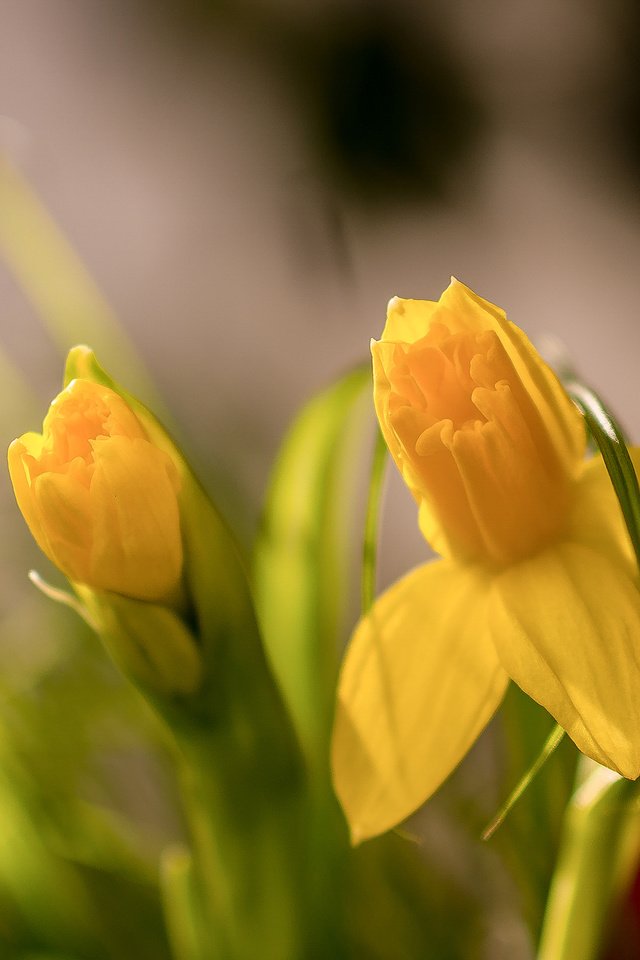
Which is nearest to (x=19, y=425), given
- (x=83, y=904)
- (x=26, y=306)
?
(x=83, y=904)

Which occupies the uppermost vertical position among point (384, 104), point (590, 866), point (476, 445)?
point (384, 104)

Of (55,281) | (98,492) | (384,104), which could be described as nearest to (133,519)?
(98,492)

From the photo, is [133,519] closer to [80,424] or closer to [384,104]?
[80,424]

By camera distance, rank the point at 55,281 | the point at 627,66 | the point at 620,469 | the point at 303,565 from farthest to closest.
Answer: the point at 627,66
the point at 55,281
the point at 303,565
the point at 620,469

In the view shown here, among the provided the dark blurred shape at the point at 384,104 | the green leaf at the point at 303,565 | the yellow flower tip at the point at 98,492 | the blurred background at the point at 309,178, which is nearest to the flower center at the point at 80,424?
the yellow flower tip at the point at 98,492

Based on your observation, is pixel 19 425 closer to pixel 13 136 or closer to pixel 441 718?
pixel 441 718

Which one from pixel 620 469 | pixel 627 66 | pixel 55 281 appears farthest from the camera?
pixel 627 66

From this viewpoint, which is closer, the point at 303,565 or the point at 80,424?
the point at 80,424
